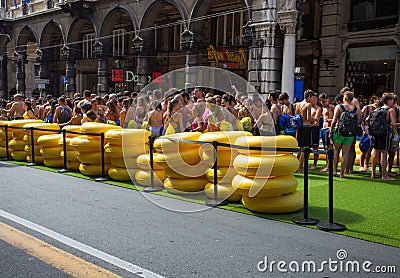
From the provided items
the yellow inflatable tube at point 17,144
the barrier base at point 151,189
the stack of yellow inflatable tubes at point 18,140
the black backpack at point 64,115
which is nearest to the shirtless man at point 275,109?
the barrier base at point 151,189

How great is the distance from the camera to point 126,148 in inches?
337

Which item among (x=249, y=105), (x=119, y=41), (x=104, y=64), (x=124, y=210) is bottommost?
(x=124, y=210)

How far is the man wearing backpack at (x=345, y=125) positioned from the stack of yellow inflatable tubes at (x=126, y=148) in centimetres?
416

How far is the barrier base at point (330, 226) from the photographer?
5.67 metres

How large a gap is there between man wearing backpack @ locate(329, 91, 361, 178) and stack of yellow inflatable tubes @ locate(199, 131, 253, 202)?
2.79 meters

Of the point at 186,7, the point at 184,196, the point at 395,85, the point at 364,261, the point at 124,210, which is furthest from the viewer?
the point at 186,7

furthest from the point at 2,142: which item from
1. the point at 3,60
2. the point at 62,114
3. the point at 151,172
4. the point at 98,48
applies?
the point at 3,60

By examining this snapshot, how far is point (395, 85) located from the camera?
681 inches

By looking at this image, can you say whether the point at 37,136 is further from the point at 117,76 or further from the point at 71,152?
the point at 117,76

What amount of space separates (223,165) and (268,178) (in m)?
1.09

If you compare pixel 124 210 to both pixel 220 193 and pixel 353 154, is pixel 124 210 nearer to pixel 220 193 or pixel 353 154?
pixel 220 193

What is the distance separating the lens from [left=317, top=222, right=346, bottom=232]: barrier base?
18.6 ft

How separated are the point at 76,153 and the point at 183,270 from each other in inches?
255

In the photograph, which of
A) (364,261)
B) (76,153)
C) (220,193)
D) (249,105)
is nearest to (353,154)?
(249,105)
